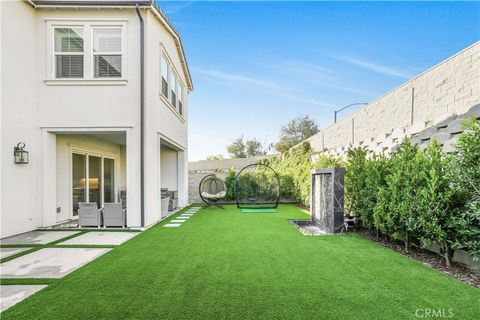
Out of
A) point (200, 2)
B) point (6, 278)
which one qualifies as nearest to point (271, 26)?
point (200, 2)

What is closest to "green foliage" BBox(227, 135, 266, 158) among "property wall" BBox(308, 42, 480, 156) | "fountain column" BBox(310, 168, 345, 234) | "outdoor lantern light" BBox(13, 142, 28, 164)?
"property wall" BBox(308, 42, 480, 156)

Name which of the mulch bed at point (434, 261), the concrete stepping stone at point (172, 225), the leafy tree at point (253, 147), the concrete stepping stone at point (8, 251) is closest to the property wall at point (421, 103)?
the mulch bed at point (434, 261)

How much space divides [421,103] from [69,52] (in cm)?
895

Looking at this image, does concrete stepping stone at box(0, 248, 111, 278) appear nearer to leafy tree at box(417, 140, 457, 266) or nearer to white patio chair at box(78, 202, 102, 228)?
white patio chair at box(78, 202, 102, 228)

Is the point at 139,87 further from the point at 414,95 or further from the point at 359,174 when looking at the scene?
the point at 414,95

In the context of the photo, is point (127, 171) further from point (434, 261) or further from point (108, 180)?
point (434, 261)

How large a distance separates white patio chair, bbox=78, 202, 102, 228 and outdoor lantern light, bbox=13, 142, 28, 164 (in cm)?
177

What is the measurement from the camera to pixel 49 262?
13.2 feet

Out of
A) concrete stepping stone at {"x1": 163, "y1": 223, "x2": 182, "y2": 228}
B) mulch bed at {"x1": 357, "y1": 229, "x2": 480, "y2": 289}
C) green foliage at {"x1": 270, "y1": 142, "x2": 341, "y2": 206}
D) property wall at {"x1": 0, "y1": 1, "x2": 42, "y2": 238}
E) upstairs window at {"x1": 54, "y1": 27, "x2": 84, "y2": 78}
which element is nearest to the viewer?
mulch bed at {"x1": 357, "y1": 229, "x2": 480, "y2": 289}

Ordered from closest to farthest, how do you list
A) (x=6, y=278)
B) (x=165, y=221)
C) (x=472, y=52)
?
(x=6, y=278)
(x=472, y=52)
(x=165, y=221)

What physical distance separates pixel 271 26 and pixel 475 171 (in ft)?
31.5

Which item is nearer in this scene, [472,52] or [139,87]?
[472,52]

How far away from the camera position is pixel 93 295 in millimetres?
2854

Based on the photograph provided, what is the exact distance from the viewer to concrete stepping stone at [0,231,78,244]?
17.3ft
